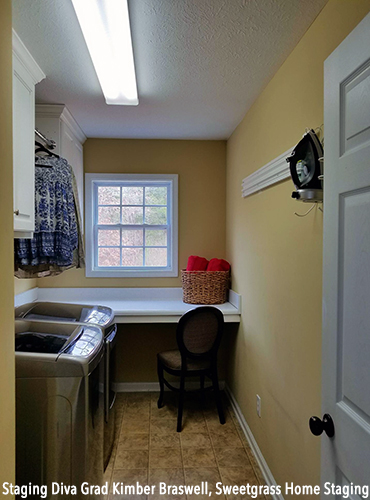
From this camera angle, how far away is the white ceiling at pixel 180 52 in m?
1.50

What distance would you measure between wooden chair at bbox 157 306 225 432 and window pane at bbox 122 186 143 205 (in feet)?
4.87

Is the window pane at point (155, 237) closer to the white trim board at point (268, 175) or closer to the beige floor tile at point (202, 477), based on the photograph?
the white trim board at point (268, 175)

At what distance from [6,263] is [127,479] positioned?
1782mm

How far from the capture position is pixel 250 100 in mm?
2492

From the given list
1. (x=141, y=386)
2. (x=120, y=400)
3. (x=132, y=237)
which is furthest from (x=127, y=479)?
(x=132, y=237)

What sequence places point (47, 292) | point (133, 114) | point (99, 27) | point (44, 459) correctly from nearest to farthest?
point (99, 27) < point (44, 459) < point (133, 114) < point (47, 292)

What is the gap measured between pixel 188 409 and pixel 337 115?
9.25 feet

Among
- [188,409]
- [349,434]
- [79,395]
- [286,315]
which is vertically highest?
[286,315]

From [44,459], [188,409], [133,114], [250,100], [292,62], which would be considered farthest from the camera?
[188,409]

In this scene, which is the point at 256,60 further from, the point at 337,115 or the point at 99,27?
the point at 337,115

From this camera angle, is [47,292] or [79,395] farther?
[47,292]

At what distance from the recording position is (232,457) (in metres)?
2.46

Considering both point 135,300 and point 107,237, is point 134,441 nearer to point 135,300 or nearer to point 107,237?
point 135,300

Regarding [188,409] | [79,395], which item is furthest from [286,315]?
[188,409]
